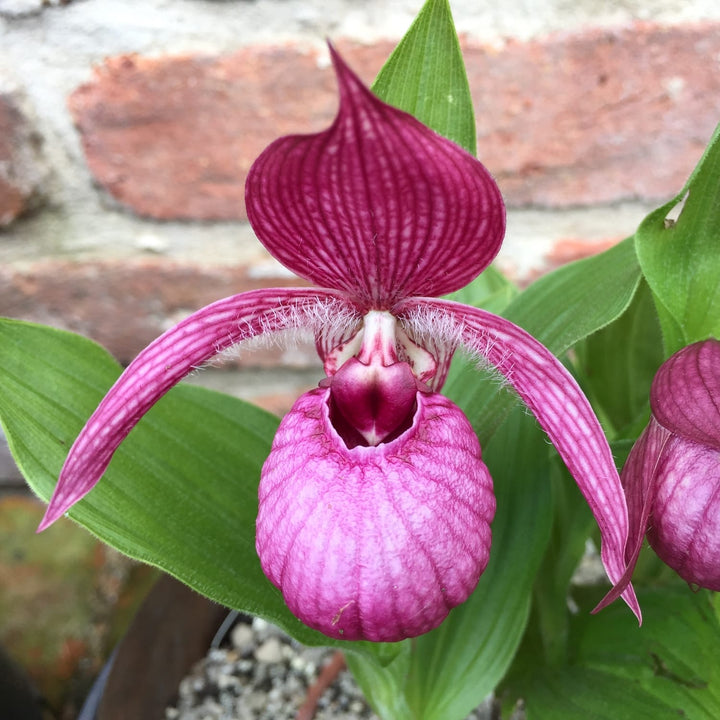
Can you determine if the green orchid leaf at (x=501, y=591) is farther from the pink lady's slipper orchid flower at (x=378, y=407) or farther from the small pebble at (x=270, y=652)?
the small pebble at (x=270, y=652)

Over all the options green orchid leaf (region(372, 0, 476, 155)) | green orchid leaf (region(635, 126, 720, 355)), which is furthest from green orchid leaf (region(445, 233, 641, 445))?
green orchid leaf (region(372, 0, 476, 155))

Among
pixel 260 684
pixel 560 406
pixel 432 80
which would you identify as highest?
pixel 432 80

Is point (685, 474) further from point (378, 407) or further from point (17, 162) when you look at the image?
point (17, 162)

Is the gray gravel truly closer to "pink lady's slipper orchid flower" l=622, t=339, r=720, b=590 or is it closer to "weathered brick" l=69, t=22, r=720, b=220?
"pink lady's slipper orchid flower" l=622, t=339, r=720, b=590

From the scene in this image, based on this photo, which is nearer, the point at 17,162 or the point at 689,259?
the point at 689,259

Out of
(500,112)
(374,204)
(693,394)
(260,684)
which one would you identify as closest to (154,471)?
(374,204)

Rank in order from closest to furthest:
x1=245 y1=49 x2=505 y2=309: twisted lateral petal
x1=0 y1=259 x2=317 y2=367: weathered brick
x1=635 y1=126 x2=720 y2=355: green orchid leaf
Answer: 1. x1=245 y1=49 x2=505 y2=309: twisted lateral petal
2. x1=635 y1=126 x2=720 y2=355: green orchid leaf
3. x1=0 y1=259 x2=317 y2=367: weathered brick

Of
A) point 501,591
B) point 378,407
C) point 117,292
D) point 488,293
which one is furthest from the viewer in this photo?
point 117,292
